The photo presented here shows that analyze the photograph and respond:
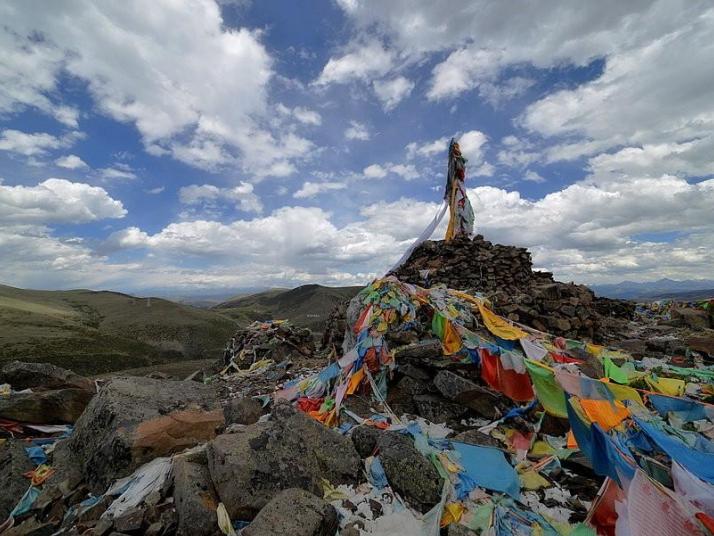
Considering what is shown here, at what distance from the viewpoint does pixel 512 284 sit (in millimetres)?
→ 18031

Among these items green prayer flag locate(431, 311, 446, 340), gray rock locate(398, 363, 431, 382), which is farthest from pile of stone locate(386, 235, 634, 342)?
gray rock locate(398, 363, 431, 382)

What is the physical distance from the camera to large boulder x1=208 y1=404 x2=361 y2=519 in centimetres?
532

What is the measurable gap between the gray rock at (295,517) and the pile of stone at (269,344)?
15.5 metres

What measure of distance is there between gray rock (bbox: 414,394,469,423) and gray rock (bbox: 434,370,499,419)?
173 mm

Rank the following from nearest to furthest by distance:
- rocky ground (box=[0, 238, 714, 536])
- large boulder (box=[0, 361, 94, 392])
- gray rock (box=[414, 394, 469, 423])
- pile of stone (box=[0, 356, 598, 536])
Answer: pile of stone (box=[0, 356, 598, 536]), rocky ground (box=[0, 238, 714, 536]), gray rock (box=[414, 394, 469, 423]), large boulder (box=[0, 361, 94, 392])

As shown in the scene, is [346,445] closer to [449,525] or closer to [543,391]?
[449,525]

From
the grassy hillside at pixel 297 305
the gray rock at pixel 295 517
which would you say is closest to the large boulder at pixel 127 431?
the gray rock at pixel 295 517

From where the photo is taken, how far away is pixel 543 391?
7875 mm

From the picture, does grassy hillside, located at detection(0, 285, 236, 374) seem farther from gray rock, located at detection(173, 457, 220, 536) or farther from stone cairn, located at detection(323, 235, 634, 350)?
gray rock, located at detection(173, 457, 220, 536)

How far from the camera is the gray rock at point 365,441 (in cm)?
685

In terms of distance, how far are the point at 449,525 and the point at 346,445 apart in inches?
88.4

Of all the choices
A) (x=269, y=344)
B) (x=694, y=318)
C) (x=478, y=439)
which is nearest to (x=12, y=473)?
(x=478, y=439)

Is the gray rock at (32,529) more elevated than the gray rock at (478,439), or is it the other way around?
the gray rock at (478,439)

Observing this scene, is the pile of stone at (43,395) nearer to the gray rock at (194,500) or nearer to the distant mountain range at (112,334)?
the gray rock at (194,500)
